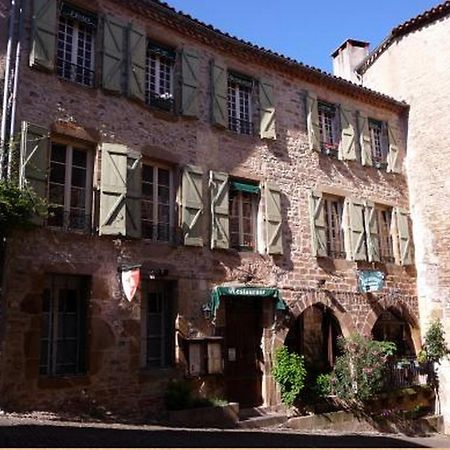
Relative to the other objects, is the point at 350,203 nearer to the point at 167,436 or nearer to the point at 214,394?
the point at 214,394

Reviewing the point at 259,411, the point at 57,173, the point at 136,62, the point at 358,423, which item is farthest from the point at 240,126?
the point at 358,423

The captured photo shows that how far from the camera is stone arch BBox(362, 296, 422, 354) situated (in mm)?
12270

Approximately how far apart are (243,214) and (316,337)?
347cm

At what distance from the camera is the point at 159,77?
1013 cm

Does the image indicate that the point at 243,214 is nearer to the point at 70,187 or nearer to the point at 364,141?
the point at 70,187

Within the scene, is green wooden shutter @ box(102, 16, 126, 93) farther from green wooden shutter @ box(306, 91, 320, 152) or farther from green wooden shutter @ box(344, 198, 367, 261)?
green wooden shutter @ box(344, 198, 367, 261)

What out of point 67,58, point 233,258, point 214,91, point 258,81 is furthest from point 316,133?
point 67,58

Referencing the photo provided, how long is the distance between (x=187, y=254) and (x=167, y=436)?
351cm

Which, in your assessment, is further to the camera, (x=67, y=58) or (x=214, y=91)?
(x=214, y=91)

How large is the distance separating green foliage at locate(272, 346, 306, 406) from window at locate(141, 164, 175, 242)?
334 cm

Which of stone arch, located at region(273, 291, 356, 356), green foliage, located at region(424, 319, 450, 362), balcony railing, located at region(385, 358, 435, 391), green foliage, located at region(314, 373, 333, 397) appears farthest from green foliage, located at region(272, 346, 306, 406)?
green foliage, located at region(424, 319, 450, 362)

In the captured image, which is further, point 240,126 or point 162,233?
point 240,126

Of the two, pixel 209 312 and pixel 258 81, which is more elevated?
pixel 258 81

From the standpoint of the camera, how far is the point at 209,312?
9.54 metres
